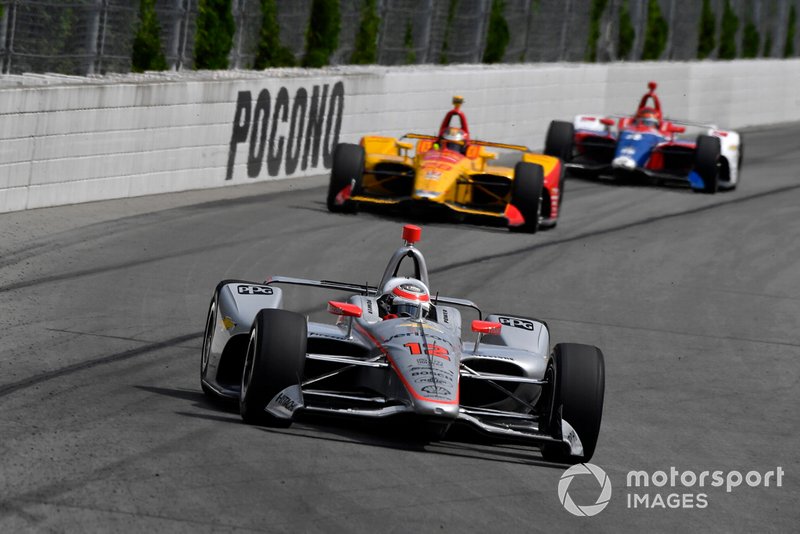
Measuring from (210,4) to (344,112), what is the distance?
2.55 metres

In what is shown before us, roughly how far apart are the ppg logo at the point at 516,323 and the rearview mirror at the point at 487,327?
0.52 ft

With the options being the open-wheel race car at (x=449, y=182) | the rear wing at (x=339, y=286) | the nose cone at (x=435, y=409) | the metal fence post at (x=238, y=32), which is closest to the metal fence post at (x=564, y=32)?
the metal fence post at (x=238, y=32)

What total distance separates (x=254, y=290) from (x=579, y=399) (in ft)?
7.44

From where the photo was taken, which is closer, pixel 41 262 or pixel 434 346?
pixel 434 346

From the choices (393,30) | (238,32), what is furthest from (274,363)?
(393,30)

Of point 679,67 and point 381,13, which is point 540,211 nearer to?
point 381,13

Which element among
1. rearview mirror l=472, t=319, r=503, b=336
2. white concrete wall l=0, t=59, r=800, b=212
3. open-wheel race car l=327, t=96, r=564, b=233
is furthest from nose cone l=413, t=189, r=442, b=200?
rearview mirror l=472, t=319, r=503, b=336

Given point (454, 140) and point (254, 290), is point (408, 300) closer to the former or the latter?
point (254, 290)

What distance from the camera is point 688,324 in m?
13.4

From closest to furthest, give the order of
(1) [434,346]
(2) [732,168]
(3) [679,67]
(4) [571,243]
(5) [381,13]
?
(1) [434,346]
(4) [571,243]
(2) [732,168]
(5) [381,13]
(3) [679,67]

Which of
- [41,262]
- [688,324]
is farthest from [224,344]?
[688,324]

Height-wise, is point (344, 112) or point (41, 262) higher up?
point (344, 112)

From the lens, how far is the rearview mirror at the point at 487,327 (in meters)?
9.09

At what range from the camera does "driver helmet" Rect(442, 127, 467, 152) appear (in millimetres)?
18500
